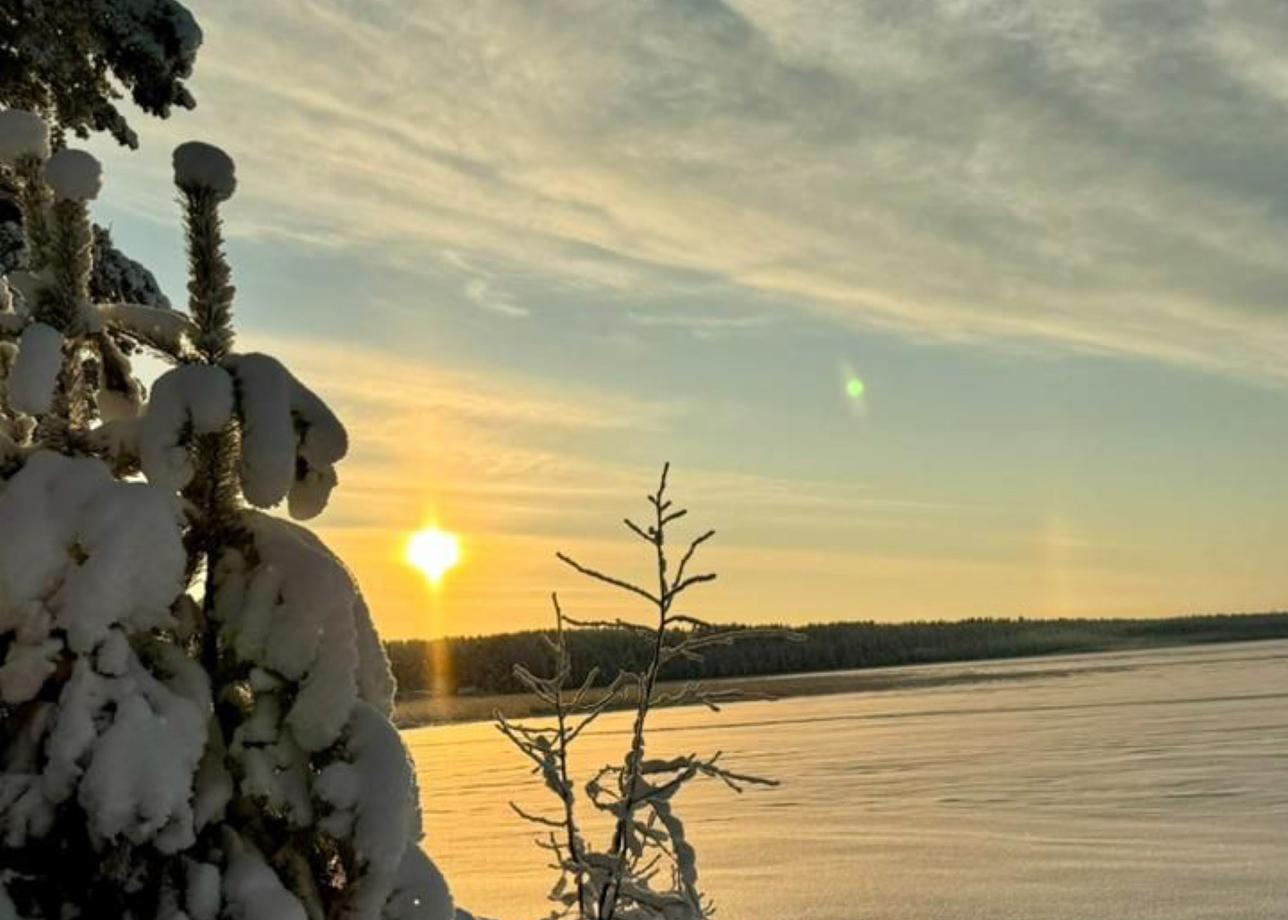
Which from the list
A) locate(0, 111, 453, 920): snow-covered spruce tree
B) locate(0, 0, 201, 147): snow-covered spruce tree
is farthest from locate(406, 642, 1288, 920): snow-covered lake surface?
locate(0, 111, 453, 920): snow-covered spruce tree

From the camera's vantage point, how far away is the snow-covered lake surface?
9781mm

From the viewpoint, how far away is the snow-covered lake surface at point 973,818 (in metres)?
9.78

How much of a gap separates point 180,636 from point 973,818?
12.1 m

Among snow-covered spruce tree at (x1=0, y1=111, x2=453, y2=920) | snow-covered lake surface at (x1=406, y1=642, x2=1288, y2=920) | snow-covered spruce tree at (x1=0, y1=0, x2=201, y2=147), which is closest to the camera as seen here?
snow-covered spruce tree at (x1=0, y1=111, x2=453, y2=920)

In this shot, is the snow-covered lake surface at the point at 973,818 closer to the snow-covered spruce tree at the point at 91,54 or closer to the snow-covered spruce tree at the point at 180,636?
the snow-covered spruce tree at the point at 91,54

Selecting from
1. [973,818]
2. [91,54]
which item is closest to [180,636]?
[91,54]

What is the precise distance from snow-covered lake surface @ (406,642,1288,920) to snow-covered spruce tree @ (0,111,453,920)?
753 cm

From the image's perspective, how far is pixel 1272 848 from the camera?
10906 mm

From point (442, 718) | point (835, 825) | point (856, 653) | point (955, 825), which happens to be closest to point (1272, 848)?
point (955, 825)

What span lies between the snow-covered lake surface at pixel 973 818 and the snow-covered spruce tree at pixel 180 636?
7.53 meters

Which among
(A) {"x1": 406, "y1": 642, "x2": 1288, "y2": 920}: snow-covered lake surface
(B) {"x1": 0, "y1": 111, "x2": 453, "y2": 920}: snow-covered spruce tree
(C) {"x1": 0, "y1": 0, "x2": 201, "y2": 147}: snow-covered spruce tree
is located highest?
(C) {"x1": 0, "y1": 0, "x2": 201, "y2": 147}: snow-covered spruce tree

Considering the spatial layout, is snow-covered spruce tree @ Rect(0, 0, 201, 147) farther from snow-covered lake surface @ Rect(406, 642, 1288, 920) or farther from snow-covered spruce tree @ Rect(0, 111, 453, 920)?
snow-covered lake surface @ Rect(406, 642, 1288, 920)

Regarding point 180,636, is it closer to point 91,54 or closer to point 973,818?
point 91,54

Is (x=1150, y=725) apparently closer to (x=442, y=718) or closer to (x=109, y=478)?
(x=109, y=478)
